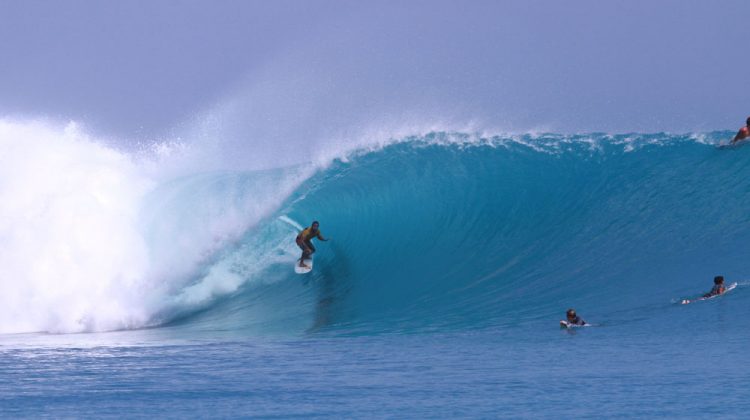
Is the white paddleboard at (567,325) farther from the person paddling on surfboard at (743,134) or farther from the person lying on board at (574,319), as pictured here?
the person paddling on surfboard at (743,134)

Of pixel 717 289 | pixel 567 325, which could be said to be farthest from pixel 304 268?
pixel 717 289

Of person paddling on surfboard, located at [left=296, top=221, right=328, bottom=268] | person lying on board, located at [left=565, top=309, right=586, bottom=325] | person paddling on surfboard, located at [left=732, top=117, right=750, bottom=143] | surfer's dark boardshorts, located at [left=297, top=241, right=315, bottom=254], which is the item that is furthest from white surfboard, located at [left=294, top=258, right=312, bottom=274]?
person paddling on surfboard, located at [left=732, top=117, right=750, bottom=143]

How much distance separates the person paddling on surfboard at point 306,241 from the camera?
50.2ft

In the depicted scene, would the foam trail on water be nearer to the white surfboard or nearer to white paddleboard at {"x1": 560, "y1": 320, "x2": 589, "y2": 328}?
the white surfboard

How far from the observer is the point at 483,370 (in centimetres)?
870

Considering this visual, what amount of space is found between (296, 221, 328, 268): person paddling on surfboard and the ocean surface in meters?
0.36

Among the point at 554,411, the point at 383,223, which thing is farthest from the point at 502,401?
the point at 383,223

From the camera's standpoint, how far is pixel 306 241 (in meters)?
15.6

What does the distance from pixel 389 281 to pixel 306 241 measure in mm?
1616

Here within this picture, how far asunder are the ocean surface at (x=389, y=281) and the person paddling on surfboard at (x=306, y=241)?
36 cm

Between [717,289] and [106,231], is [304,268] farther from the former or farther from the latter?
[717,289]

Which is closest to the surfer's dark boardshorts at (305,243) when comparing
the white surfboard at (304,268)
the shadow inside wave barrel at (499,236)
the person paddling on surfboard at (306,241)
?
the person paddling on surfboard at (306,241)

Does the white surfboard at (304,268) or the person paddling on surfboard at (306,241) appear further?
the white surfboard at (304,268)

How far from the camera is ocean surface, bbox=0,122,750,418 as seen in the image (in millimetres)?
7938
